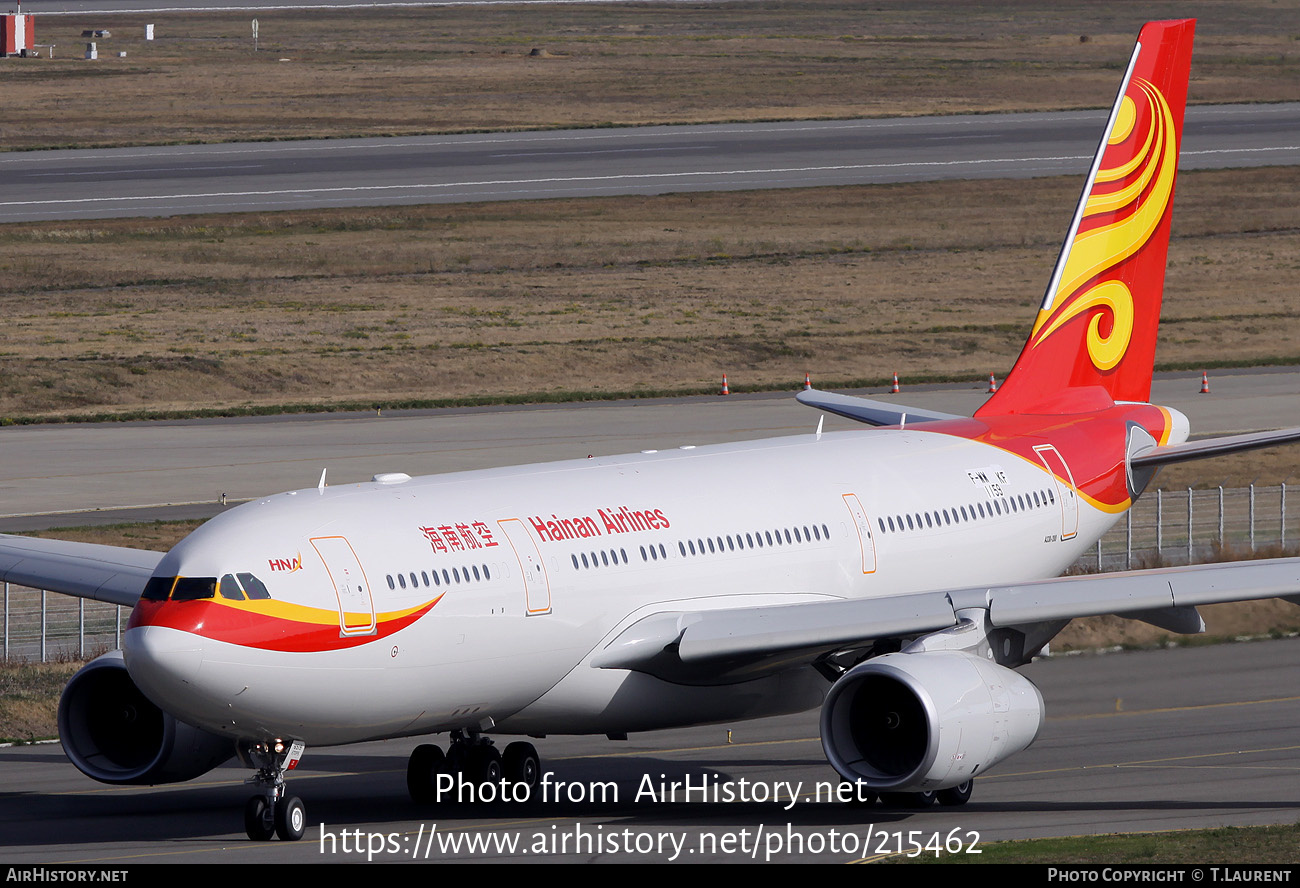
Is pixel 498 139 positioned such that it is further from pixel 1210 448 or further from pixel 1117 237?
pixel 1210 448

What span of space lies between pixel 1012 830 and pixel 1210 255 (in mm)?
80250

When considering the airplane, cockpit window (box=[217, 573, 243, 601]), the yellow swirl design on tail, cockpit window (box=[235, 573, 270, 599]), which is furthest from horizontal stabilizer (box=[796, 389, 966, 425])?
Answer: cockpit window (box=[217, 573, 243, 601])

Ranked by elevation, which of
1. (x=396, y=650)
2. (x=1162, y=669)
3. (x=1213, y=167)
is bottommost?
(x=1162, y=669)

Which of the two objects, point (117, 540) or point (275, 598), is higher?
point (275, 598)

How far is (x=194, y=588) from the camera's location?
25.3m

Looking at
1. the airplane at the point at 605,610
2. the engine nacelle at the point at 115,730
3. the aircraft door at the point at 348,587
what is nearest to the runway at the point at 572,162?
the airplane at the point at 605,610

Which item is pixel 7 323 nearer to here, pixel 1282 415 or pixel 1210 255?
pixel 1282 415

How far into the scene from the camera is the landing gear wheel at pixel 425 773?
100 ft

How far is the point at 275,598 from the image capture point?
83.6 ft

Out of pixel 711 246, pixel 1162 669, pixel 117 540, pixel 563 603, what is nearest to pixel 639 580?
pixel 563 603

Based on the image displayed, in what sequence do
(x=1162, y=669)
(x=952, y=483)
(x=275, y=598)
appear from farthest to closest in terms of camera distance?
(x=1162, y=669)
(x=952, y=483)
(x=275, y=598)

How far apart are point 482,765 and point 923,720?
6.82 m

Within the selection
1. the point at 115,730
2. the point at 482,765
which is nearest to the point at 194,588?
the point at 115,730

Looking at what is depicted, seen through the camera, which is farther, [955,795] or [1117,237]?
[1117,237]
